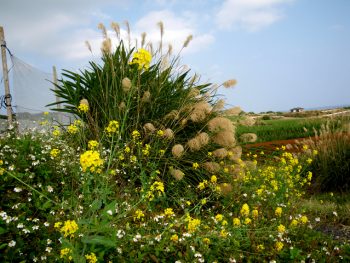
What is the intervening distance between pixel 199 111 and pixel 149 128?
681mm

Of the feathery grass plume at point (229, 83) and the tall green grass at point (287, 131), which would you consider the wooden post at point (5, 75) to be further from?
the tall green grass at point (287, 131)

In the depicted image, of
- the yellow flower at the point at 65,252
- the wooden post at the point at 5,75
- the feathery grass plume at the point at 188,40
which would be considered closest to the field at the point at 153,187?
the yellow flower at the point at 65,252

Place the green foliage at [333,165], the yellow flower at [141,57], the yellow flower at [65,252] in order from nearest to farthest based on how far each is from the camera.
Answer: the yellow flower at [65,252] < the yellow flower at [141,57] < the green foliage at [333,165]

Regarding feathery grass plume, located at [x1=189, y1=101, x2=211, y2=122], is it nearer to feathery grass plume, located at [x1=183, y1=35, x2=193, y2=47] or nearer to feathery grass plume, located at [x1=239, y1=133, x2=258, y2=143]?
feathery grass plume, located at [x1=239, y1=133, x2=258, y2=143]

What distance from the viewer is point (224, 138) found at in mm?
4512

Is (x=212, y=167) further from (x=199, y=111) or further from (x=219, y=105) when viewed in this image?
(x=219, y=105)

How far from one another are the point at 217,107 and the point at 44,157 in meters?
2.39

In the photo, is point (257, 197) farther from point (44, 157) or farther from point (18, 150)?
point (18, 150)

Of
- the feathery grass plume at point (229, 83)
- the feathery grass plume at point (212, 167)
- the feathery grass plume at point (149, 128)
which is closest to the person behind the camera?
the feathery grass plume at point (149, 128)

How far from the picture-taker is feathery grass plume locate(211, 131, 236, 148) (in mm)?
4434

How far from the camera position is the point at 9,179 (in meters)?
3.25

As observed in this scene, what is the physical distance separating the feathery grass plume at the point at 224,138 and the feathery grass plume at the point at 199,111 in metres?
0.32

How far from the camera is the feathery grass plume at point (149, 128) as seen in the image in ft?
14.1

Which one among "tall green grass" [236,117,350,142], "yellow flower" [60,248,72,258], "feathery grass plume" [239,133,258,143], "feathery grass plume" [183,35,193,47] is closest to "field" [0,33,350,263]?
"yellow flower" [60,248,72,258]
